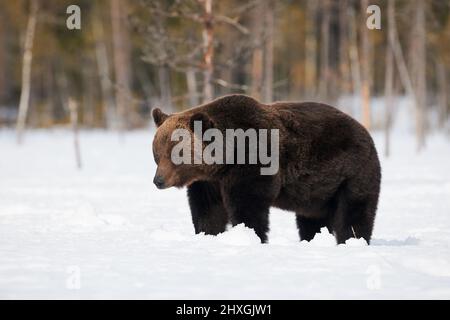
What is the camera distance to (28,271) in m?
4.87

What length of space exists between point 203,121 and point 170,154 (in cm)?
43

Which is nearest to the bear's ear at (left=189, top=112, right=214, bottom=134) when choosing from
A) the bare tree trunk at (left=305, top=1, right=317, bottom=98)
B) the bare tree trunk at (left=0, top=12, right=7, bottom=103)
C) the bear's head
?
the bear's head

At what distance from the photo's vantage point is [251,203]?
21.0 feet

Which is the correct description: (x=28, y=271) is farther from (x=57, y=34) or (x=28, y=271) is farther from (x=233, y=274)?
(x=57, y=34)

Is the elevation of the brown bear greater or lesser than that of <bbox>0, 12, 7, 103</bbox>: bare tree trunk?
greater

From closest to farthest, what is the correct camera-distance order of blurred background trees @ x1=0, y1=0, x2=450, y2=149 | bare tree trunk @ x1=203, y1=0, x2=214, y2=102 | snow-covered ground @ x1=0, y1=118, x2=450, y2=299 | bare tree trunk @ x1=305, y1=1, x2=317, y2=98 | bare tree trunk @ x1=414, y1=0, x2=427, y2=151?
snow-covered ground @ x1=0, y1=118, x2=450, y2=299, bare tree trunk @ x1=203, y1=0, x2=214, y2=102, bare tree trunk @ x1=414, y1=0, x2=427, y2=151, blurred background trees @ x1=0, y1=0, x2=450, y2=149, bare tree trunk @ x1=305, y1=1, x2=317, y2=98

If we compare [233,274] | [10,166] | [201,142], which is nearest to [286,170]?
[201,142]

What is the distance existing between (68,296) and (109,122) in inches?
1640

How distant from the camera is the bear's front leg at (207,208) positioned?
682cm

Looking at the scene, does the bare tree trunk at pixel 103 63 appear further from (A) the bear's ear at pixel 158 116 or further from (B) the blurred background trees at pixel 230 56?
(A) the bear's ear at pixel 158 116

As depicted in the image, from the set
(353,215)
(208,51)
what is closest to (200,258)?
(353,215)

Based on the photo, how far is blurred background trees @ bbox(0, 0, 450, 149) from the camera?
29908 millimetres

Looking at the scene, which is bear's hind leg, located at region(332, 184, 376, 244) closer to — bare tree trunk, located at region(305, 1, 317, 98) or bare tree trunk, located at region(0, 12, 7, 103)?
bare tree trunk, located at region(305, 1, 317, 98)

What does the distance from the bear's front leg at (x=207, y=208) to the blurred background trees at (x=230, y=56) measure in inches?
730
